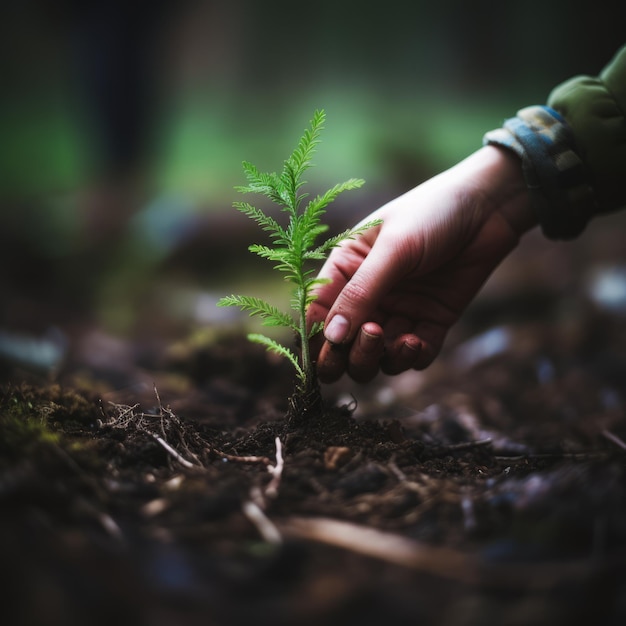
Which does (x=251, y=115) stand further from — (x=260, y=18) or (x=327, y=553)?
(x=327, y=553)

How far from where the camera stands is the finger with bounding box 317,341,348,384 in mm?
2322

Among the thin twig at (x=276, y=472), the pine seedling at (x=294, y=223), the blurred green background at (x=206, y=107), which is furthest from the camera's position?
the blurred green background at (x=206, y=107)

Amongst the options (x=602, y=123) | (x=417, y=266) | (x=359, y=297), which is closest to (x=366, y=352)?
(x=359, y=297)

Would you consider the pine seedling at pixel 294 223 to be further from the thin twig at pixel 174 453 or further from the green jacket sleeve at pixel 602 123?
the green jacket sleeve at pixel 602 123

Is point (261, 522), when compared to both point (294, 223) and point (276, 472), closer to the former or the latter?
point (276, 472)

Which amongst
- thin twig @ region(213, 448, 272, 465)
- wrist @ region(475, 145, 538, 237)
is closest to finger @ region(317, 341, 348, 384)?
thin twig @ region(213, 448, 272, 465)

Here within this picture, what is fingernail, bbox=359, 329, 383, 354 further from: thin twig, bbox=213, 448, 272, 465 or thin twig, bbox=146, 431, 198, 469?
thin twig, bbox=146, 431, 198, 469

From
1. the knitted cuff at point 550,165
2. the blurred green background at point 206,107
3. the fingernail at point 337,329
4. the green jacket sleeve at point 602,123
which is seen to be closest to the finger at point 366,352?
the fingernail at point 337,329

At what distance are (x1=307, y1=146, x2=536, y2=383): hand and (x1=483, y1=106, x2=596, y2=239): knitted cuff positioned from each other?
0.14 m

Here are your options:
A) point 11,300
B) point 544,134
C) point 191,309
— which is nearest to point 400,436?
A: point 544,134

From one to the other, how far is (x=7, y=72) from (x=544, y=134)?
14514 mm

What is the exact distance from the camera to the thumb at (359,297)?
2.21 m

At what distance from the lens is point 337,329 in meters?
2.21

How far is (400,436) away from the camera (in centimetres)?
223
